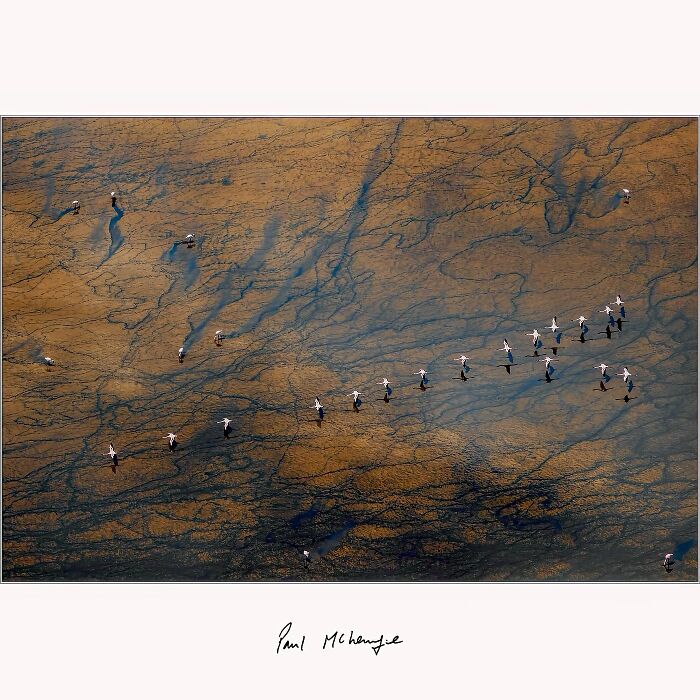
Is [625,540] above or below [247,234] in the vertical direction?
below

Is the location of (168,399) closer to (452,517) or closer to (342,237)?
(342,237)

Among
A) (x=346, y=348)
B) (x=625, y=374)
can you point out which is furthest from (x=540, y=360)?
(x=346, y=348)

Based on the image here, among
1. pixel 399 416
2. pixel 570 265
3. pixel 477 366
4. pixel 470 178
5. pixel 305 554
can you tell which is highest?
pixel 470 178

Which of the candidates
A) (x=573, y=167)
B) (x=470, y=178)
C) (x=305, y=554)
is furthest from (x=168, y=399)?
(x=573, y=167)

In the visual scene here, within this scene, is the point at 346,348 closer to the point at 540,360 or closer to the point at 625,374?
the point at 540,360

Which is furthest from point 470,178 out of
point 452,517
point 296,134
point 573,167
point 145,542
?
point 145,542

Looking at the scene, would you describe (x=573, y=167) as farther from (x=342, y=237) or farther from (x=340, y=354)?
(x=340, y=354)
